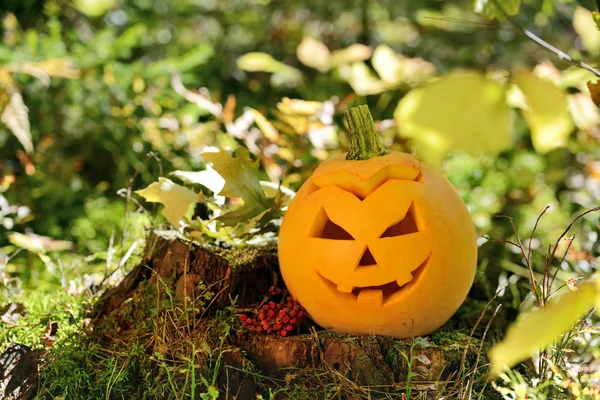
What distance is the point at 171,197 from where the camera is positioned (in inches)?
68.1

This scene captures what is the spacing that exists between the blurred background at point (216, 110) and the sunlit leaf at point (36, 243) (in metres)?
0.01

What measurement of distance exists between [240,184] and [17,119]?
1.28 metres

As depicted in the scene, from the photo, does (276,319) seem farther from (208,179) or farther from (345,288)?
(208,179)

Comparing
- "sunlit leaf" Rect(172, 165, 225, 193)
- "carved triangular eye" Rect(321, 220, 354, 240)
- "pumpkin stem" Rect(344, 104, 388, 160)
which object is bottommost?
"sunlit leaf" Rect(172, 165, 225, 193)

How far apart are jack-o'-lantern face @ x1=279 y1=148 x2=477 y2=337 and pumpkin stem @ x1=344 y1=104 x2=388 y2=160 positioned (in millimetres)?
34

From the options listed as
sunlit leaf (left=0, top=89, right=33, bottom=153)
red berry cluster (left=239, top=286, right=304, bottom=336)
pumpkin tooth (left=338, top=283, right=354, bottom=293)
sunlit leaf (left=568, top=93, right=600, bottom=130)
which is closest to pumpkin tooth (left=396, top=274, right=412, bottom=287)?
pumpkin tooth (left=338, top=283, right=354, bottom=293)

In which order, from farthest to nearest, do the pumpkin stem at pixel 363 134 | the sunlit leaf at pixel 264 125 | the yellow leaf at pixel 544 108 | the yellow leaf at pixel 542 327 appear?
1. the sunlit leaf at pixel 264 125
2. the pumpkin stem at pixel 363 134
3. the yellow leaf at pixel 544 108
4. the yellow leaf at pixel 542 327

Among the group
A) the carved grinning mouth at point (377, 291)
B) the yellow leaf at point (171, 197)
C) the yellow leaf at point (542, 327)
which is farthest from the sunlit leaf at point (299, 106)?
the yellow leaf at point (542, 327)

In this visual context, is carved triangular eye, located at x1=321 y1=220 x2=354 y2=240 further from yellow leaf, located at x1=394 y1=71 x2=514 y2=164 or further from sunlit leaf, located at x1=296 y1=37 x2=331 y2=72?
sunlit leaf, located at x1=296 y1=37 x2=331 y2=72

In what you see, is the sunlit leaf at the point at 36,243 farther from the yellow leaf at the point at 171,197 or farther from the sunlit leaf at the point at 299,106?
the sunlit leaf at the point at 299,106

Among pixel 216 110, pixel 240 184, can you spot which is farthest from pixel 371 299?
pixel 216 110

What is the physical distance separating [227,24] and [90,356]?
279cm

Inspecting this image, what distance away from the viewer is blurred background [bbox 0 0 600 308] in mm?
2533

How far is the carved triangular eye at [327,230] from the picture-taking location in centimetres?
155
